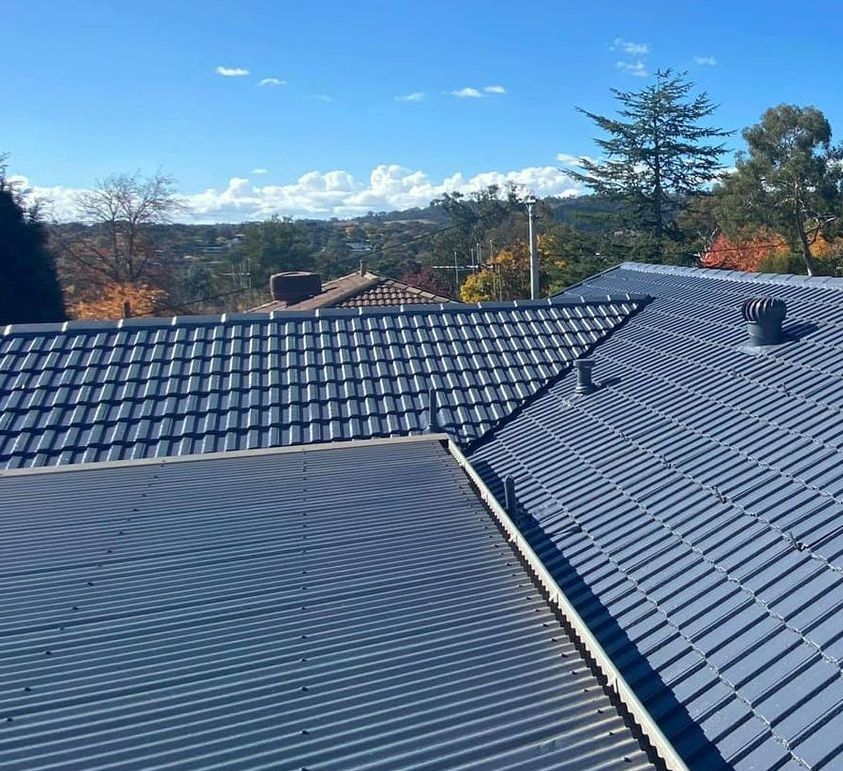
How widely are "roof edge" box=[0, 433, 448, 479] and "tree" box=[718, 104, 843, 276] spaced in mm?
32062

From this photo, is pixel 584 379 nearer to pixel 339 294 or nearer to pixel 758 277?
pixel 758 277

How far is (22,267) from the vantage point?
21.1 metres

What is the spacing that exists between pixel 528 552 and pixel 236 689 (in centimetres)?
201

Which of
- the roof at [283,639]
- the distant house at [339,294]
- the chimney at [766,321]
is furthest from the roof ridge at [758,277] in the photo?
the distant house at [339,294]

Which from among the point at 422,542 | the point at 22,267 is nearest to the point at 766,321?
the point at 422,542

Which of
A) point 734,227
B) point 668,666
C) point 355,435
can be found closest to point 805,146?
point 734,227

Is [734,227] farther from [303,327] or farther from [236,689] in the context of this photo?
[236,689]

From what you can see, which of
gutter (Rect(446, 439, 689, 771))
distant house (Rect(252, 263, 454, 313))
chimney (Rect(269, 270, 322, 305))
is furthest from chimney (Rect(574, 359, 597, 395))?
chimney (Rect(269, 270, 322, 305))

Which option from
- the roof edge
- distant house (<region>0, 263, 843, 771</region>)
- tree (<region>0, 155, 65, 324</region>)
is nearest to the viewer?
distant house (<region>0, 263, 843, 771</region>)

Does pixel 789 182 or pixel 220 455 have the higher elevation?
pixel 789 182

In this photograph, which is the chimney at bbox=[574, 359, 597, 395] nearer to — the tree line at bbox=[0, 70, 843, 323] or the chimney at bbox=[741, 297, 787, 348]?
the chimney at bbox=[741, 297, 787, 348]

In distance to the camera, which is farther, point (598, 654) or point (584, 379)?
point (584, 379)

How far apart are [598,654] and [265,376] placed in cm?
596

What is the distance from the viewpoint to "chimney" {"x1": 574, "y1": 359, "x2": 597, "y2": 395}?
7902mm
